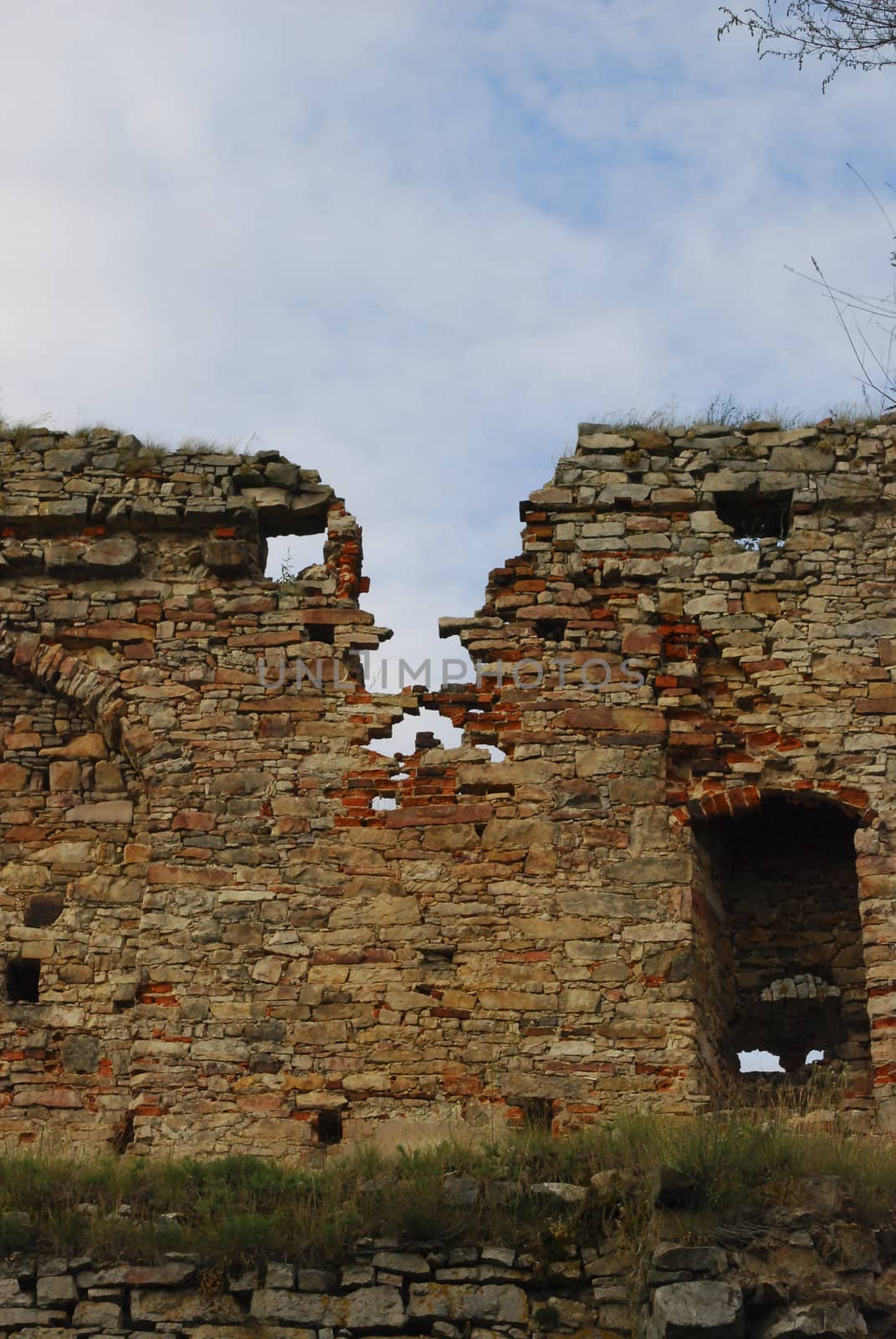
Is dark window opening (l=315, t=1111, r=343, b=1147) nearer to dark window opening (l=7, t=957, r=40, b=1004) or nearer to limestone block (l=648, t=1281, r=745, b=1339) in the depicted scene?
dark window opening (l=7, t=957, r=40, b=1004)

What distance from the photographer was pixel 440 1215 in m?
8.78

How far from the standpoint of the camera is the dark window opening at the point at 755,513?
12.6 metres

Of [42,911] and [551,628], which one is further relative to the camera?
[551,628]

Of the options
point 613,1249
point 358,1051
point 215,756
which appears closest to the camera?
point 613,1249

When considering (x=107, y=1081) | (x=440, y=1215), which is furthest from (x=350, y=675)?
(x=440, y=1215)

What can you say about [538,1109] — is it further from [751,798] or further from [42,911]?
[42,911]

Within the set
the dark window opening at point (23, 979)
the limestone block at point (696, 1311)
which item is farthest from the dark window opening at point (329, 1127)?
the limestone block at point (696, 1311)

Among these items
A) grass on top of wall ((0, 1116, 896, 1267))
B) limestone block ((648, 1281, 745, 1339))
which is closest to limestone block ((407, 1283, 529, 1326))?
grass on top of wall ((0, 1116, 896, 1267))

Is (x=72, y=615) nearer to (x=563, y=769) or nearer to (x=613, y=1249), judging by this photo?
(x=563, y=769)

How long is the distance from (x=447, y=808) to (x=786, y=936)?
2.41m

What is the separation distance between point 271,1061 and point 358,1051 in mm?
527

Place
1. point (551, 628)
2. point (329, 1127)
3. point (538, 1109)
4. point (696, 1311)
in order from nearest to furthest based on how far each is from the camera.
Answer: point (696, 1311) < point (538, 1109) < point (329, 1127) < point (551, 628)

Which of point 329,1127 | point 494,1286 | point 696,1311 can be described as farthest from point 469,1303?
point 329,1127

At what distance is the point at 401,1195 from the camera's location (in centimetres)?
891
